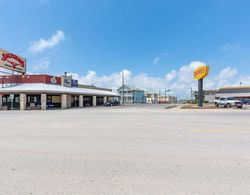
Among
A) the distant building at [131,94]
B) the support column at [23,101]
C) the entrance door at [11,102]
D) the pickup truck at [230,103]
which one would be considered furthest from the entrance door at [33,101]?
the distant building at [131,94]

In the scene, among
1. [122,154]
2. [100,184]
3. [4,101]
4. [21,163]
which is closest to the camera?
[100,184]

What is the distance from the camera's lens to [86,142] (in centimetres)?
736

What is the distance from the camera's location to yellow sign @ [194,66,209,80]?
34906 mm

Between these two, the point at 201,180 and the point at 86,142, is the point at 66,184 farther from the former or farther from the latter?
the point at 86,142

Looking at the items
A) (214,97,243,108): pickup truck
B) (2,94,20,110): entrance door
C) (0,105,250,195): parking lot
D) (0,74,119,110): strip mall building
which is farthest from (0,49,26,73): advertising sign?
(214,97,243,108): pickup truck

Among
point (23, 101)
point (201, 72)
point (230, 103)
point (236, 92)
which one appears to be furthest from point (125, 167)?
point (236, 92)

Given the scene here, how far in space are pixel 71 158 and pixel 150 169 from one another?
2.28 meters

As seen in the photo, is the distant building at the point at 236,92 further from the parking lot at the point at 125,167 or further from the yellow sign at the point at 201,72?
the parking lot at the point at 125,167

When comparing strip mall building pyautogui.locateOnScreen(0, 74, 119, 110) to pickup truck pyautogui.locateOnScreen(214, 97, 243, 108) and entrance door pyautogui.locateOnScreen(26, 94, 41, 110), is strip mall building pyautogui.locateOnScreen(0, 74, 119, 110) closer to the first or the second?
entrance door pyautogui.locateOnScreen(26, 94, 41, 110)

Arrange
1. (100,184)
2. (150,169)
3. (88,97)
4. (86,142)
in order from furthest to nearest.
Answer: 1. (88,97)
2. (86,142)
3. (150,169)
4. (100,184)

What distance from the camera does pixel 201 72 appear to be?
1411 inches

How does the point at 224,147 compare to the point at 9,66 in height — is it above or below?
below

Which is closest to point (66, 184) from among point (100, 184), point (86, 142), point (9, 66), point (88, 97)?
point (100, 184)

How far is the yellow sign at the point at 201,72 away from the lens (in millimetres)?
34906
